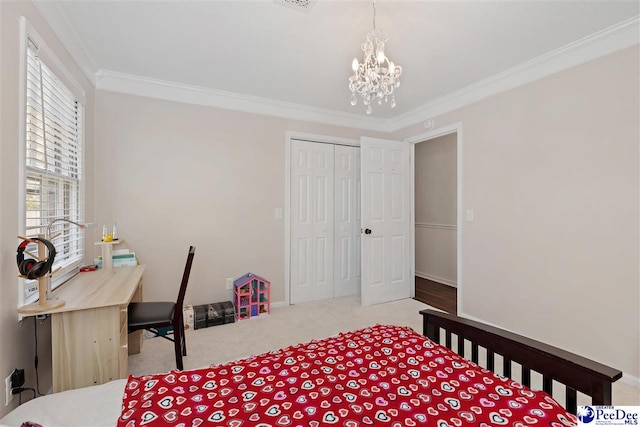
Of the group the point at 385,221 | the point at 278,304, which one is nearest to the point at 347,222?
the point at 385,221

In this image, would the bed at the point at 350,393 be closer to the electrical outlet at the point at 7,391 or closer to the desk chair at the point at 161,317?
the electrical outlet at the point at 7,391

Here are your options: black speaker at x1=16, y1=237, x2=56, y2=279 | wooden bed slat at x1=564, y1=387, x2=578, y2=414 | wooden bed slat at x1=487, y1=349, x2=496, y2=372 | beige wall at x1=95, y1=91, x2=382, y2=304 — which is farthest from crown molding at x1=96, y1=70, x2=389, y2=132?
wooden bed slat at x1=564, y1=387, x2=578, y2=414

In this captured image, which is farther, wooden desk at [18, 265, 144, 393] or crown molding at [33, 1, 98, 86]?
crown molding at [33, 1, 98, 86]

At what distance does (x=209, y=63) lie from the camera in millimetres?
2695

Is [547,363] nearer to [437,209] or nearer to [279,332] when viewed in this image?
[279,332]

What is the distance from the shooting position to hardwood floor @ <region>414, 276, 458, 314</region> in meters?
3.82

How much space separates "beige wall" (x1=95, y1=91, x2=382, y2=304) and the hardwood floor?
1958 millimetres

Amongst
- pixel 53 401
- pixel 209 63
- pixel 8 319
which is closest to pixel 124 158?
pixel 209 63

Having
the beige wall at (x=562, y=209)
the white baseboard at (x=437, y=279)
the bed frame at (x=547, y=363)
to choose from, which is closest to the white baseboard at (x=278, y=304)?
the beige wall at (x=562, y=209)

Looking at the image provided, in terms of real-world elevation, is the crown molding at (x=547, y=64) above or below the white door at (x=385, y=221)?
above

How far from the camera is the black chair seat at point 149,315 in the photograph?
206 centimetres

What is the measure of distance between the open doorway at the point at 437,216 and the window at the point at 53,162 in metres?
4.03

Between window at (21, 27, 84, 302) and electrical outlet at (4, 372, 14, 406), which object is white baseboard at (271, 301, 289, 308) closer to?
window at (21, 27, 84, 302)

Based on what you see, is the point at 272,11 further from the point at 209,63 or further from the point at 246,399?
the point at 246,399
